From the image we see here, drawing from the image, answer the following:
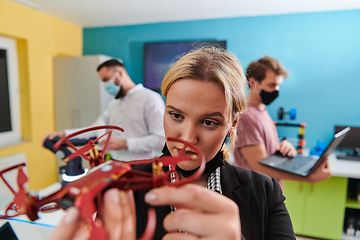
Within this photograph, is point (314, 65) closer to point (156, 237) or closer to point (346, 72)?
point (346, 72)

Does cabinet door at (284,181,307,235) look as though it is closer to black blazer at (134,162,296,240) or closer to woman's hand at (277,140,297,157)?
woman's hand at (277,140,297,157)

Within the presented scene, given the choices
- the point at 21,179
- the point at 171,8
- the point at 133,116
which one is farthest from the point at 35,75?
the point at 21,179

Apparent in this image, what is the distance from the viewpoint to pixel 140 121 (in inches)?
71.5

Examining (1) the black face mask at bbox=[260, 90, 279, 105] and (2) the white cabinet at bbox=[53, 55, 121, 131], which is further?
(2) the white cabinet at bbox=[53, 55, 121, 131]

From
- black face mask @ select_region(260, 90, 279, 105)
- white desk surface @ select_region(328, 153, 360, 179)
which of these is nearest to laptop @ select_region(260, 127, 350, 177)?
black face mask @ select_region(260, 90, 279, 105)

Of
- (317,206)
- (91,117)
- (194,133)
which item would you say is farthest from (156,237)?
(91,117)

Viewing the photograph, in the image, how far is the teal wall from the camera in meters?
2.79

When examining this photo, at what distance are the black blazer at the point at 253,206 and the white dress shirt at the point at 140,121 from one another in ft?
3.41

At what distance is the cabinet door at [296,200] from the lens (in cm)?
242

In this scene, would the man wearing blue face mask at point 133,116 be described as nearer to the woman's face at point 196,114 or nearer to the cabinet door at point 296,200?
the woman's face at point 196,114

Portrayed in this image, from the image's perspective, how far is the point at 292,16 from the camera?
9.61 ft

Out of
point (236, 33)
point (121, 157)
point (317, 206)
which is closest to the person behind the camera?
point (121, 157)

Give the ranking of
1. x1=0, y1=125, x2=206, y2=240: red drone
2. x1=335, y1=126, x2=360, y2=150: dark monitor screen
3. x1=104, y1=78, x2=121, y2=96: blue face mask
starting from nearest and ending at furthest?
x1=0, y1=125, x2=206, y2=240: red drone → x1=104, y1=78, x2=121, y2=96: blue face mask → x1=335, y1=126, x2=360, y2=150: dark monitor screen

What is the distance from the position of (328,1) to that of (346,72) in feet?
2.68
